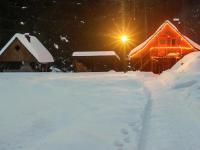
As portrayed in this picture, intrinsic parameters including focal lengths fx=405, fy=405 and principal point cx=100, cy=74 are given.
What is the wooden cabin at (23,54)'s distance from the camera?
5425 centimetres

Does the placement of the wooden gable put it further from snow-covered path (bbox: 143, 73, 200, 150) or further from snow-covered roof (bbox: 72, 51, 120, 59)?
snow-covered path (bbox: 143, 73, 200, 150)

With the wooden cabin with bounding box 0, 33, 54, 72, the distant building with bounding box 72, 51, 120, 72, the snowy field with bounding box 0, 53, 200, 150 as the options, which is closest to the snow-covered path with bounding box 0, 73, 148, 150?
the snowy field with bounding box 0, 53, 200, 150

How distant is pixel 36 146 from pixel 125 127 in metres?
2.32

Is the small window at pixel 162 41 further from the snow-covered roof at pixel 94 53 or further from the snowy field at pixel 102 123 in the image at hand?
the snowy field at pixel 102 123

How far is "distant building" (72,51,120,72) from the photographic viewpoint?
57.5 metres

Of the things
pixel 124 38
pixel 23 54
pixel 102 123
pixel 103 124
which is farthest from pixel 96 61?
pixel 103 124

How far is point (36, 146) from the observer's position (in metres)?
6.86

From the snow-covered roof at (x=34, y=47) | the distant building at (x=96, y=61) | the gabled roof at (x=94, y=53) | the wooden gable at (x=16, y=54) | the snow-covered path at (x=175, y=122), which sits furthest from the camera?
the gabled roof at (x=94, y=53)

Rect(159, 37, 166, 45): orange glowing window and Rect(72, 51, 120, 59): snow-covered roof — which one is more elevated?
Rect(159, 37, 166, 45): orange glowing window

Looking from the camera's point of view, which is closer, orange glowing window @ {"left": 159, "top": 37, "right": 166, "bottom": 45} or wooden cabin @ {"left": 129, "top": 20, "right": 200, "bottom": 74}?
wooden cabin @ {"left": 129, "top": 20, "right": 200, "bottom": 74}

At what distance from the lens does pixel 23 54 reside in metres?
54.5

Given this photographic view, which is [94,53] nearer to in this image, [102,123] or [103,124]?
[102,123]

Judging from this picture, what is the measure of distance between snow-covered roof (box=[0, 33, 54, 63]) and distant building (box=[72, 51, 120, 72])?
4.08 metres

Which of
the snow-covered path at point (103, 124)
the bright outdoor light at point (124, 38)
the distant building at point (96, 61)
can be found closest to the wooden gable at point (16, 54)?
the distant building at point (96, 61)
